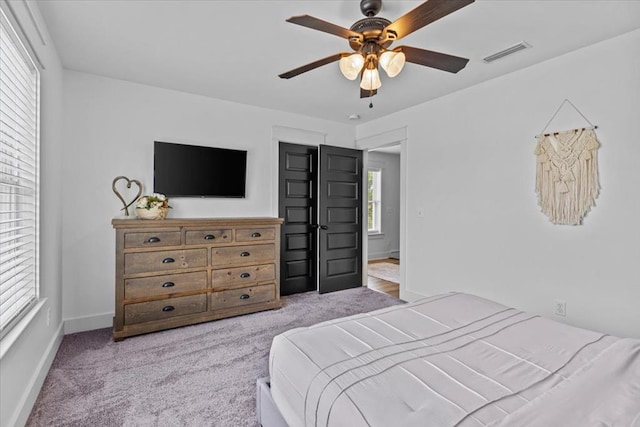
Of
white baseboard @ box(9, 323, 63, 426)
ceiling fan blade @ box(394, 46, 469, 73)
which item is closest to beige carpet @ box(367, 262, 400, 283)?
ceiling fan blade @ box(394, 46, 469, 73)

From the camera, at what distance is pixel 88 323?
3.15 metres

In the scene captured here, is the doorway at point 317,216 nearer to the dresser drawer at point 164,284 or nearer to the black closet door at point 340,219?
the black closet door at point 340,219

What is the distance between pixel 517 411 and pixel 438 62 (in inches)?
73.0

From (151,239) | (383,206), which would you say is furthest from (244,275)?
(383,206)

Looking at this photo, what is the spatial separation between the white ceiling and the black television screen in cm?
71

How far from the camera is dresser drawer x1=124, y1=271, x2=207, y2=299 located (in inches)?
115

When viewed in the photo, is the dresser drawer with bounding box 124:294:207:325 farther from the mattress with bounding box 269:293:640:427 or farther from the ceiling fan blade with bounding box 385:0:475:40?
the ceiling fan blade with bounding box 385:0:475:40

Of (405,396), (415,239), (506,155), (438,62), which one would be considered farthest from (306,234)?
(405,396)

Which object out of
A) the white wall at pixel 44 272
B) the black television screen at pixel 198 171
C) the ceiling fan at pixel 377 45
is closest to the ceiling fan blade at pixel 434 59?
the ceiling fan at pixel 377 45

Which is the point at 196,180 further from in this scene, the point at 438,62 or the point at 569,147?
the point at 569,147

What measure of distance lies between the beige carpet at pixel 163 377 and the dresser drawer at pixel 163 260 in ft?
2.07

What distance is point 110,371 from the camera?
2357 millimetres

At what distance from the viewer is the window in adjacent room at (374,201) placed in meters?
7.47

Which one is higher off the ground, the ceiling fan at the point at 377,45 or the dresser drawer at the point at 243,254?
the ceiling fan at the point at 377,45
